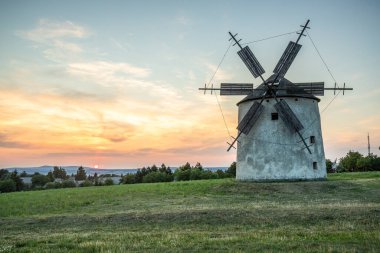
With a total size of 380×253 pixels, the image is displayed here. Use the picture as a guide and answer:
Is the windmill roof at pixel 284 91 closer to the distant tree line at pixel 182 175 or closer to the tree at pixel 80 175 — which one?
the distant tree line at pixel 182 175

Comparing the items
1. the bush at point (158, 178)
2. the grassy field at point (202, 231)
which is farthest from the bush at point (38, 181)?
the grassy field at point (202, 231)

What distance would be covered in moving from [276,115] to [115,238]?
24.6 meters

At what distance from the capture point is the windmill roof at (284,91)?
3462cm

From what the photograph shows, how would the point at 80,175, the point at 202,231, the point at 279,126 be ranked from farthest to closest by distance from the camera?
1. the point at 80,175
2. the point at 279,126
3. the point at 202,231

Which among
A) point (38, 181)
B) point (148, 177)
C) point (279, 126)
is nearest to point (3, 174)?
point (38, 181)

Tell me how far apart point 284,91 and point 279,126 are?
3.17 m

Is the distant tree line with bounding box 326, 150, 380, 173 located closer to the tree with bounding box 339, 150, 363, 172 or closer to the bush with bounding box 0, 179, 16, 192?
the tree with bounding box 339, 150, 363, 172

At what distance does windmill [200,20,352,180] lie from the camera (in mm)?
33938

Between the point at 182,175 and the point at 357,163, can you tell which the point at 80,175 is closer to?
the point at 182,175

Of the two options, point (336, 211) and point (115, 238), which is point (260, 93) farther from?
point (115, 238)

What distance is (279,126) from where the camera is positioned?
34.4m

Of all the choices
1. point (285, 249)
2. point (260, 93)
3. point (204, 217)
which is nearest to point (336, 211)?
point (204, 217)

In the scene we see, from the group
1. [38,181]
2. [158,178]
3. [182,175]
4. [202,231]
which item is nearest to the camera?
[202,231]

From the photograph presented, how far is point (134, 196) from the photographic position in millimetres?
30453
